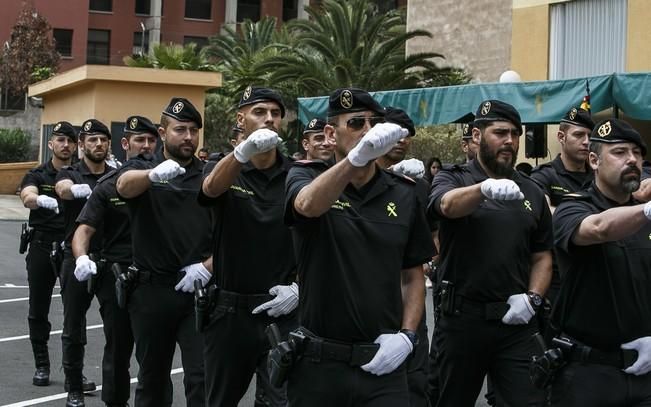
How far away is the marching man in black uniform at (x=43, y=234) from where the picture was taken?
10795 mm

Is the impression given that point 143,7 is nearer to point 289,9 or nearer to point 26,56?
point 289,9

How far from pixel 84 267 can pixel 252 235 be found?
2283 millimetres

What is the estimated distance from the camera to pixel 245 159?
20.5 feet

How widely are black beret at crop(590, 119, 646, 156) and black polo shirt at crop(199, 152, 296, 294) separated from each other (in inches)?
77.4

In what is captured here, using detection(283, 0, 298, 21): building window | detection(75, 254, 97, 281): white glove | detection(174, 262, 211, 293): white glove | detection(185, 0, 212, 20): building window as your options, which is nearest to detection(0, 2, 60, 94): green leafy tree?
detection(185, 0, 212, 20): building window

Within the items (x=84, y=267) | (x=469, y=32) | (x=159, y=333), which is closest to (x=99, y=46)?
(x=469, y=32)

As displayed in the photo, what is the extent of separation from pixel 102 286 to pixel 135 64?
1489 inches

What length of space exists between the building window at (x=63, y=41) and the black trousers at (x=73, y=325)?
180 feet

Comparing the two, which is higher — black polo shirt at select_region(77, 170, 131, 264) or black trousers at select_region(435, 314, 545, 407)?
black polo shirt at select_region(77, 170, 131, 264)

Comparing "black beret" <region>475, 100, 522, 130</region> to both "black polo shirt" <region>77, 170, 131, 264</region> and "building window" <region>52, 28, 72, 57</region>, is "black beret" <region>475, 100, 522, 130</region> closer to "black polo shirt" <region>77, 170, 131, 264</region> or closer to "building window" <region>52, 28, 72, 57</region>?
"black polo shirt" <region>77, 170, 131, 264</region>

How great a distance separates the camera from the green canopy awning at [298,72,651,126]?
49.8 feet

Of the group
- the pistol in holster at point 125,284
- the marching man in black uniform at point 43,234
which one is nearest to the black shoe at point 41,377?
the marching man in black uniform at point 43,234

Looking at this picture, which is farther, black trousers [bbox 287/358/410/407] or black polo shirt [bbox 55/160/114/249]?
black polo shirt [bbox 55/160/114/249]

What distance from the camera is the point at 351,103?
536 centimetres
